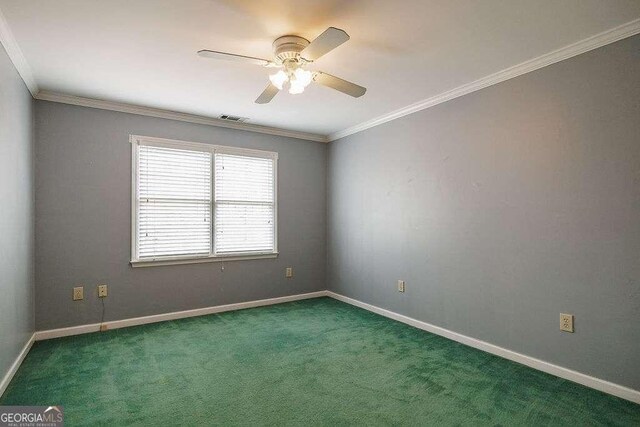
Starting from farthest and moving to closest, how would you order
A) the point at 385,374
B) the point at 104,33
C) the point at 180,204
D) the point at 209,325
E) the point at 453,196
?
1. the point at 180,204
2. the point at 209,325
3. the point at 453,196
4. the point at 385,374
5. the point at 104,33

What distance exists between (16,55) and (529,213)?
164 inches

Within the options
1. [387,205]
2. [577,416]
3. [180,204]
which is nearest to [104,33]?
[180,204]

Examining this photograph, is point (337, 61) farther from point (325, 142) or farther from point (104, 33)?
point (325, 142)

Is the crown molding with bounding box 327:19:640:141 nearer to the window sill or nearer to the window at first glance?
the window

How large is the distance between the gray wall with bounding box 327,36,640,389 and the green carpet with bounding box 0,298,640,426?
1.18 ft

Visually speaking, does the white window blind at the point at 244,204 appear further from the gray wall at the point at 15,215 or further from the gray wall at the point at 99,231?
the gray wall at the point at 15,215

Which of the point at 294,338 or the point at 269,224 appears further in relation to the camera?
the point at 269,224

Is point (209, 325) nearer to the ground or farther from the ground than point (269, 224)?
nearer to the ground

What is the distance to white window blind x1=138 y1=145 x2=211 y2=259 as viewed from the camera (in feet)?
12.8

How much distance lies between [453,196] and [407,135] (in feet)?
3.09

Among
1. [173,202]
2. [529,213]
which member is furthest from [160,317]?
[529,213]

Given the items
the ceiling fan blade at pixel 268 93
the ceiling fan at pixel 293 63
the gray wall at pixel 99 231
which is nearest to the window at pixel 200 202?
the gray wall at pixel 99 231

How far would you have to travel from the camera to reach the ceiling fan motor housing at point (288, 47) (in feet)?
7.65

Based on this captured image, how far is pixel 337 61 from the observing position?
2.73 metres
